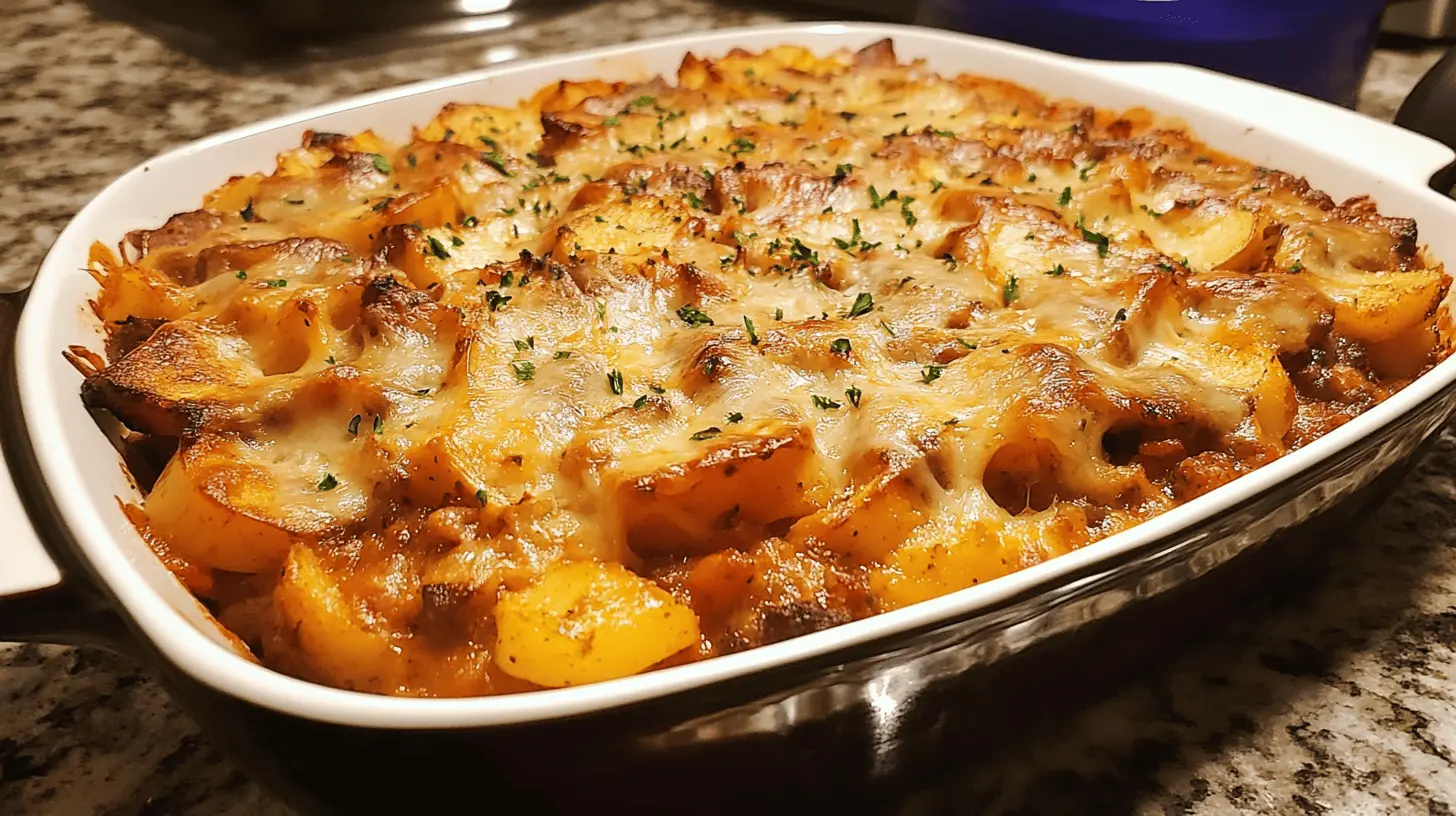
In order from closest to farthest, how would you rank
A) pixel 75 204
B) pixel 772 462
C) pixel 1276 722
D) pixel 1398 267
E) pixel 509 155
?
pixel 772 462 → pixel 1276 722 → pixel 1398 267 → pixel 509 155 → pixel 75 204

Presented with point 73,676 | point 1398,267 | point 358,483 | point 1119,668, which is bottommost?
point 73,676

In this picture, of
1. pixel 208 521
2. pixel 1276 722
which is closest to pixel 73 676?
pixel 208 521

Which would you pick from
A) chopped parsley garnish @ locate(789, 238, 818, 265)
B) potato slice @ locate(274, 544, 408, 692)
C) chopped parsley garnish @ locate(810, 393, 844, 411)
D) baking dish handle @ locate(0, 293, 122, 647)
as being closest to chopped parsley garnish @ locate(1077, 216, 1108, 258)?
chopped parsley garnish @ locate(789, 238, 818, 265)

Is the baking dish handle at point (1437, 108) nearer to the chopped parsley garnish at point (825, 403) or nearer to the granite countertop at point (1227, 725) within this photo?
the granite countertop at point (1227, 725)

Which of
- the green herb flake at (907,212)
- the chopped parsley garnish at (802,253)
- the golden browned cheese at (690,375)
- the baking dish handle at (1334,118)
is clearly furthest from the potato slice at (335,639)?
the baking dish handle at (1334,118)

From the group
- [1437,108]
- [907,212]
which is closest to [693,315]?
[907,212]

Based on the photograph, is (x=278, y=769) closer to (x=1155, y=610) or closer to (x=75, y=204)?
(x=1155, y=610)

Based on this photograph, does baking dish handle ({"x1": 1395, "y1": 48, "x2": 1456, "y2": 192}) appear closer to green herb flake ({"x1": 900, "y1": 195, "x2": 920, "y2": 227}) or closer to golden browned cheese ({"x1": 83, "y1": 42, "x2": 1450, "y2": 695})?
golden browned cheese ({"x1": 83, "y1": 42, "x2": 1450, "y2": 695})
